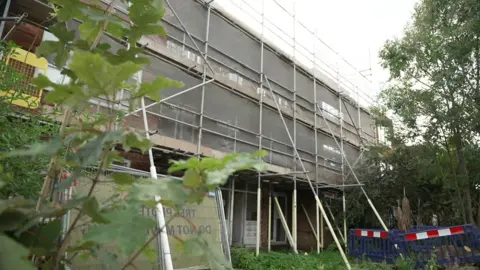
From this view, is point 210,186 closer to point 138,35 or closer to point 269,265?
point 138,35

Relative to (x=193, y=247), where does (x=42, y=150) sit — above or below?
above

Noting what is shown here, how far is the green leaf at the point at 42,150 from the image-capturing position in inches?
28.4

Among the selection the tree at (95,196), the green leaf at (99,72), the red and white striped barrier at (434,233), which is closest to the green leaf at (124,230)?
the tree at (95,196)

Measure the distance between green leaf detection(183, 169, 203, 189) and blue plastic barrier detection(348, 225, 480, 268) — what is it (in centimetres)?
786

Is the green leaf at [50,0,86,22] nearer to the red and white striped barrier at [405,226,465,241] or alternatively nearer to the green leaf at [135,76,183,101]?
the green leaf at [135,76,183,101]

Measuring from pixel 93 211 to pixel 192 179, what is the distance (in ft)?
0.74

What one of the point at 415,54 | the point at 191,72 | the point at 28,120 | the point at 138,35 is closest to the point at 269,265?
the point at 191,72

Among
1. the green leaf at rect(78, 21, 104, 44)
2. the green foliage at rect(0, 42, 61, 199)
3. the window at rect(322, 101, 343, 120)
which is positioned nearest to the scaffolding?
the window at rect(322, 101, 343, 120)

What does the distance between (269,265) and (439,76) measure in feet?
23.7

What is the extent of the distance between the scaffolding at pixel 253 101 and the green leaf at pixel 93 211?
13.9 ft

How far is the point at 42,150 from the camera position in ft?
2.41

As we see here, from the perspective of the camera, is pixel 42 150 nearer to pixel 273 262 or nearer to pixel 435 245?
pixel 273 262

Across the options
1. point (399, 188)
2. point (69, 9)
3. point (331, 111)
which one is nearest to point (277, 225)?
point (399, 188)

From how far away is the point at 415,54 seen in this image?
10328 millimetres
